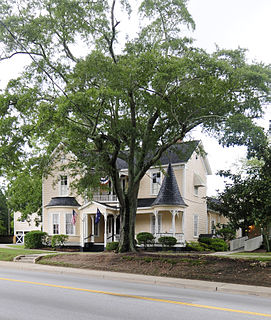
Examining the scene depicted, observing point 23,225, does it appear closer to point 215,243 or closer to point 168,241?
point 168,241

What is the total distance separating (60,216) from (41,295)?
24.4m

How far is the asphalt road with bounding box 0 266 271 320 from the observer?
25.7 feet

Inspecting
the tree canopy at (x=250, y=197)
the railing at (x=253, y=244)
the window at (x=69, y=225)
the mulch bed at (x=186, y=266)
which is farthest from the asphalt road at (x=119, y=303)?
the window at (x=69, y=225)

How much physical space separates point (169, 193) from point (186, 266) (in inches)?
568

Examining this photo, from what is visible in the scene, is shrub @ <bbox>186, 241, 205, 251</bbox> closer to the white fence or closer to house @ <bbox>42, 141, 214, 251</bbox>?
house @ <bbox>42, 141, 214, 251</bbox>

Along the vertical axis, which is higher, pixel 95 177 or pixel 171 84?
pixel 171 84

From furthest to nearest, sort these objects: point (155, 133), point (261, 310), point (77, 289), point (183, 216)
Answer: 1. point (183, 216)
2. point (155, 133)
3. point (77, 289)
4. point (261, 310)

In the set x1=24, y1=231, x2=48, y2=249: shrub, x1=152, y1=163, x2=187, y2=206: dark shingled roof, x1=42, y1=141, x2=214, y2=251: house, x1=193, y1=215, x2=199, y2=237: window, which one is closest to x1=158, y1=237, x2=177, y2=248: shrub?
x1=42, y1=141, x2=214, y2=251: house

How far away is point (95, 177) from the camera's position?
69.4ft

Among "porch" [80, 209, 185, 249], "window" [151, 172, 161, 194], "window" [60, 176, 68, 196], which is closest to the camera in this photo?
"porch" [80, 209, 185, 249]

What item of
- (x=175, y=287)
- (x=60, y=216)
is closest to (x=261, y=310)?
(x=175, y=287)

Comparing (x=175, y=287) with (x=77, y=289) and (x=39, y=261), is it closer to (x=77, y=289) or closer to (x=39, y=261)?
(x=77, y=289)

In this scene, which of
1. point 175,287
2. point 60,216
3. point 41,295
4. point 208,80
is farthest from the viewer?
point 60,216

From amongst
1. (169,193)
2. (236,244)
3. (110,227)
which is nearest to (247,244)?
(236,244)
